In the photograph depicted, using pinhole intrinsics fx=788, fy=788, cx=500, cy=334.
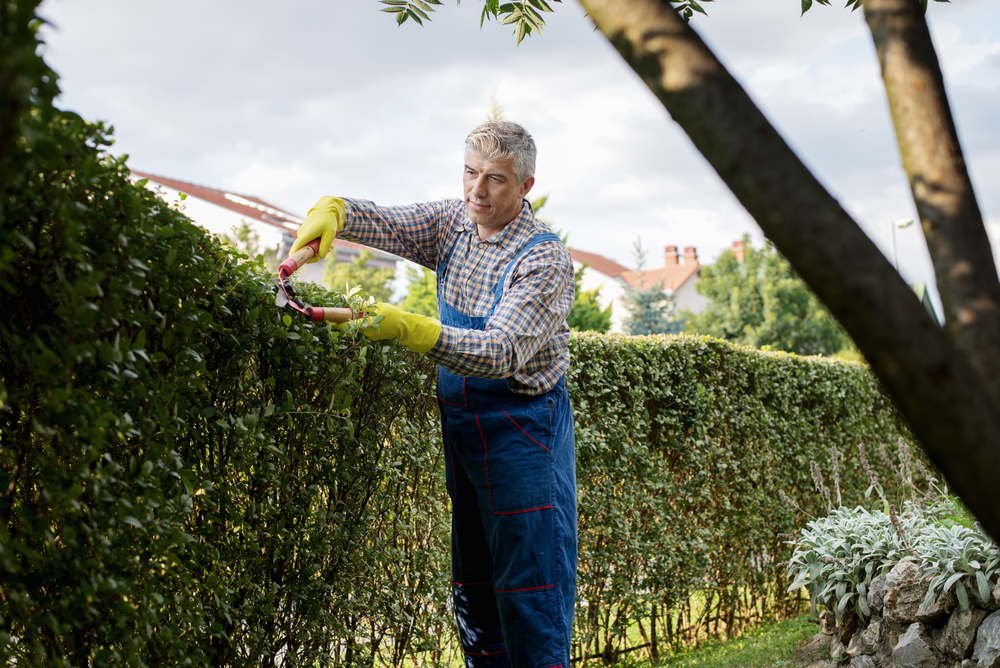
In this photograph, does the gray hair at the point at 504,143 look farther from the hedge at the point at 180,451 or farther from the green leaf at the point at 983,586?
the green leaf at the point at 983,586

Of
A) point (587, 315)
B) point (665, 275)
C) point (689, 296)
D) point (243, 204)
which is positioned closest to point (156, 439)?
point (587, 315)

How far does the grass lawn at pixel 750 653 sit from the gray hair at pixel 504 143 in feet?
10.5

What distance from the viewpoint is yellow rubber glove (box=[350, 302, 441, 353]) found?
231 centimetres

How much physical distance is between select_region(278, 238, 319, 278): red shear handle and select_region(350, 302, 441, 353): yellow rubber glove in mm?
279

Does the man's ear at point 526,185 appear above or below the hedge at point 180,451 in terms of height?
above

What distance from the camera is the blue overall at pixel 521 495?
2.62m

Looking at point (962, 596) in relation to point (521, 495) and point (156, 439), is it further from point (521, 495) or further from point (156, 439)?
point (156, 439)

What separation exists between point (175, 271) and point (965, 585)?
382cm

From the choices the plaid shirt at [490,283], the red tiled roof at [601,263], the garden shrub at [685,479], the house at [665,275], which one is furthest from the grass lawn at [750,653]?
the red tiled roof at [601,263]

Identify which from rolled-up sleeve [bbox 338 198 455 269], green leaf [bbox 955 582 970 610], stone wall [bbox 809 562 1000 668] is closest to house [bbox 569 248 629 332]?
stone wall [bbox 809 562 1000 668]

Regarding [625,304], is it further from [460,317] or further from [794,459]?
[460,317]

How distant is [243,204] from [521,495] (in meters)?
24.4

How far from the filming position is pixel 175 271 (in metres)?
1.79

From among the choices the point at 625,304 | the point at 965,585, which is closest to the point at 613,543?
the point at 965,585
